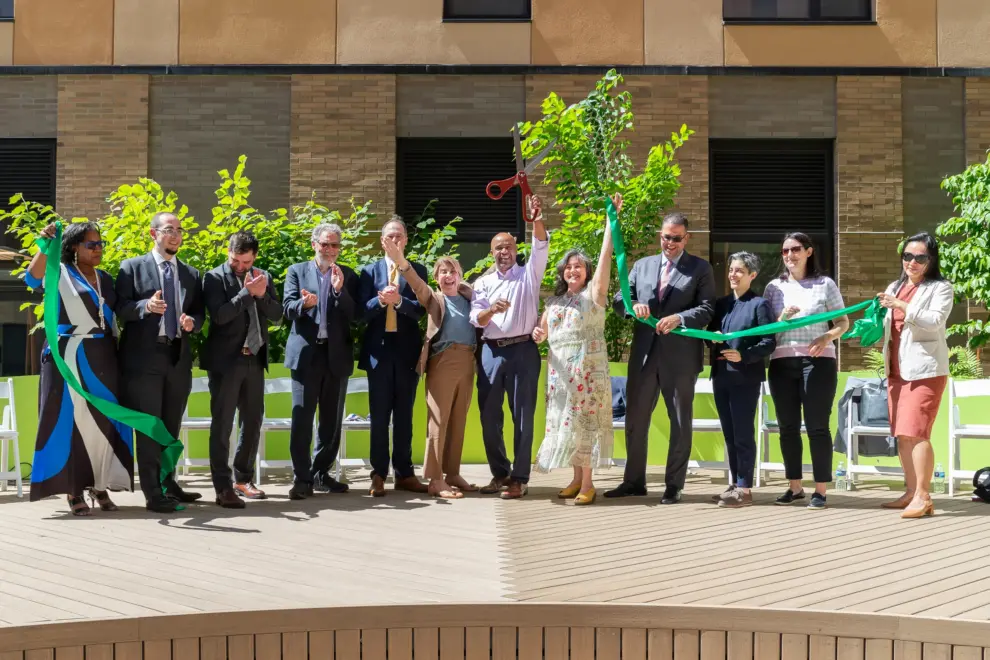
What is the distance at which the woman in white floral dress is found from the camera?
7.14 metres

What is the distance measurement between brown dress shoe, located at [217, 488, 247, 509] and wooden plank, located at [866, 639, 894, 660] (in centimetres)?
414

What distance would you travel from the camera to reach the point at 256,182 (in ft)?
43.8

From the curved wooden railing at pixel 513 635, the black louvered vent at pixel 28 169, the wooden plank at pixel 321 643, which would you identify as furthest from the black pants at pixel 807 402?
the black louvered vent at pixel 28 169

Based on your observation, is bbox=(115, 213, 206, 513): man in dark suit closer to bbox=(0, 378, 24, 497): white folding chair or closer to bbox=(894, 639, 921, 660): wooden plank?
bbox=(0, 378, 24, 497): white folding chair

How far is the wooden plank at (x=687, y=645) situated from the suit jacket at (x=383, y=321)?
3.73m

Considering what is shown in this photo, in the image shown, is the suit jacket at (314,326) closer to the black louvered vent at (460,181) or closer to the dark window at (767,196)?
the black louvered vent at (460,181)

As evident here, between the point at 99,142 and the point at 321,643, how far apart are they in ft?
35.0

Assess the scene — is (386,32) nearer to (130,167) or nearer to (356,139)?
(356,139)

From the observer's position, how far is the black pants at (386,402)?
7.49 meters

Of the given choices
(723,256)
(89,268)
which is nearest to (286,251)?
(89,268)

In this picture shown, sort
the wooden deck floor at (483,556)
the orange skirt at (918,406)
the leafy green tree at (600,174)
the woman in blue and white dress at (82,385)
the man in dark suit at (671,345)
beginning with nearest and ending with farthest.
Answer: the wooden deck floor at (483,556) → the woman in blue and white dress at (82,385) → the orange skirt at (918,406) → the man in dark suit at (671,345) → the leafy green tree at (600,174)

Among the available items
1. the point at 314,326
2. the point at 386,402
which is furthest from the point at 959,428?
the point at 314,326

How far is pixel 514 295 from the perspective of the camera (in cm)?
738

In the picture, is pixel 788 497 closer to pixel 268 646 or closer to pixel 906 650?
pixel 906 650
